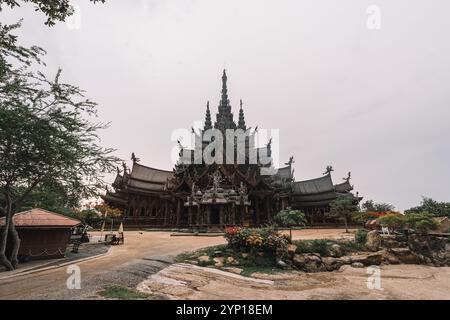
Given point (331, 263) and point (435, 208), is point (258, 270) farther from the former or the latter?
point (435, 208)

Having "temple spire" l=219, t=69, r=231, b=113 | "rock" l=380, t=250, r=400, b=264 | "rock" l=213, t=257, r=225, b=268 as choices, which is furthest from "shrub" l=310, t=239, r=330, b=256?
"temple spire" l=219, t=69, r=231, b=113

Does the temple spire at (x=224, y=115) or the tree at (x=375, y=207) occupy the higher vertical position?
the temple spire at (x=224, y=115)

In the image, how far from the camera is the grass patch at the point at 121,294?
625 cm

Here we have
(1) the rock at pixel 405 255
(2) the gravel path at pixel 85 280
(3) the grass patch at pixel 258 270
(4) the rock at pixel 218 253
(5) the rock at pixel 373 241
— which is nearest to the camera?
(2) the gravel path at pixel 85 280

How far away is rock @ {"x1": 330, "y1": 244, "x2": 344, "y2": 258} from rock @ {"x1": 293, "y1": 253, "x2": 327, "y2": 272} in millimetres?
1833

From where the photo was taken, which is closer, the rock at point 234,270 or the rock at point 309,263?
the rock at point 234,270

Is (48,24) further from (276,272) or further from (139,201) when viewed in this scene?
(139,201)

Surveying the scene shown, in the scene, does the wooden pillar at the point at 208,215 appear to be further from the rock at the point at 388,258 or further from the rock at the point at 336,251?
the rock at the point at 388,258

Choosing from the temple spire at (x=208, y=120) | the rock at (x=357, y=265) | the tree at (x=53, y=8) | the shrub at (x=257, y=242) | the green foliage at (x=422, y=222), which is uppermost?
the temple spire at (x=208, y=120)

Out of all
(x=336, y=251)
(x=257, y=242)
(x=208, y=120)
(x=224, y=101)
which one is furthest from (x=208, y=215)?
(x=224, y=101)

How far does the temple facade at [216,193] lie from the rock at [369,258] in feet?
50.1

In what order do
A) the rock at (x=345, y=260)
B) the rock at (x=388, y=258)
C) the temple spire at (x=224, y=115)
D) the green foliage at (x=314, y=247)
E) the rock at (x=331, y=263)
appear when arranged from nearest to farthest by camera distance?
1. the rock at (x=331, y=263)
2. the rock at (x=345, y=260)
3. the green foliage at (x=314, y=247)
4. the rock at (x=388, y=258)
5. the temple spire at (x=224, y=115)

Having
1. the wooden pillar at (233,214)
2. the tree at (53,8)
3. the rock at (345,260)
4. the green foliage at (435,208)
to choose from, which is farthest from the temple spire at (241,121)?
the tree at (53,8)

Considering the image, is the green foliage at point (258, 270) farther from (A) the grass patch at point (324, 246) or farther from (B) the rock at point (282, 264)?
(A) the grass patch at point (324, 246)
